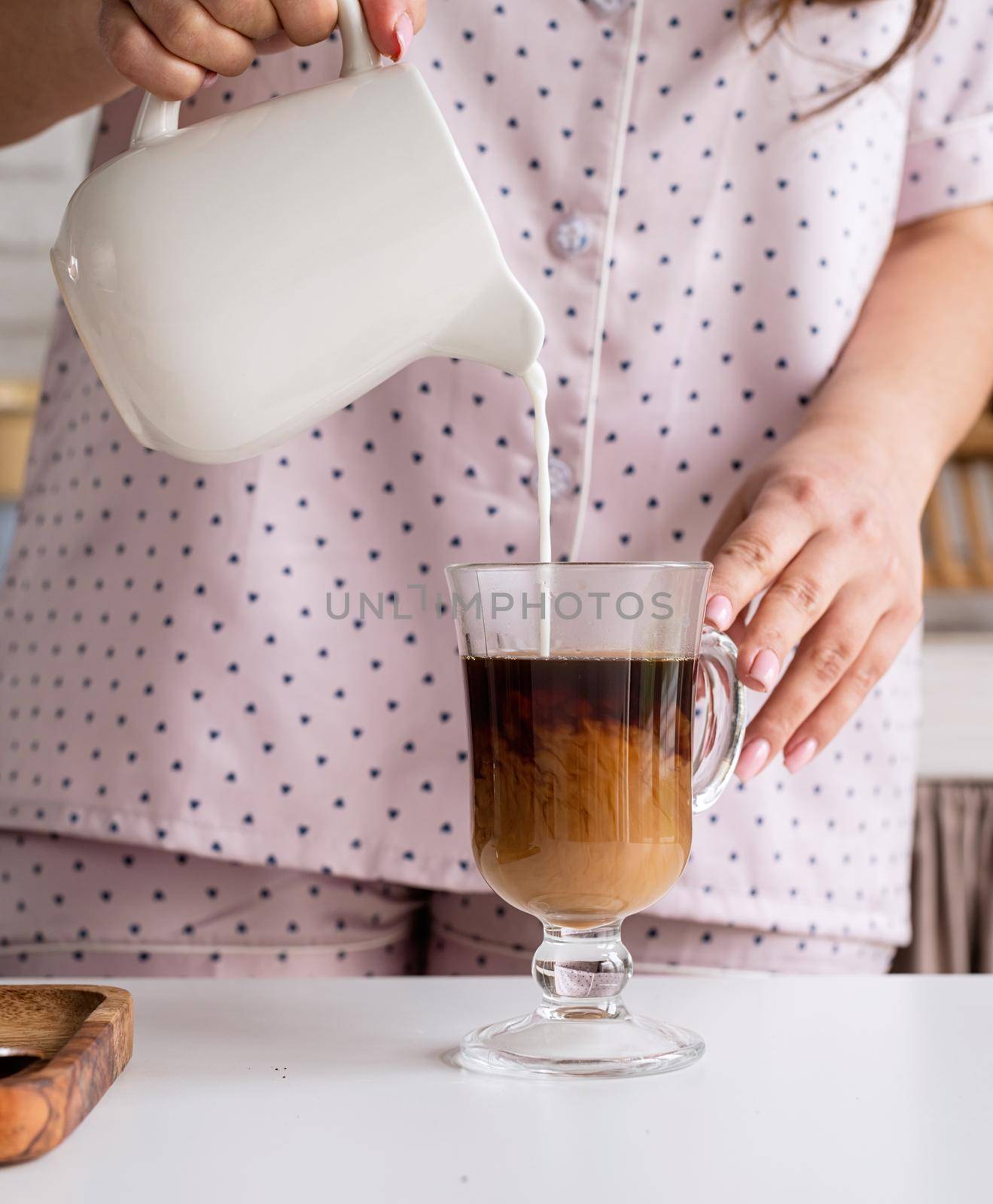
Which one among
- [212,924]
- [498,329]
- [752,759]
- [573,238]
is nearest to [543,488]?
[498,329]

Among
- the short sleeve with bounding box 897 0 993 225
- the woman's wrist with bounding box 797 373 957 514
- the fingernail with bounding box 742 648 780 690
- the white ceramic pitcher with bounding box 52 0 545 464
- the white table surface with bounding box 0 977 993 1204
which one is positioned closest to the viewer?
the white table surface with bounding box 0 977 993 1204

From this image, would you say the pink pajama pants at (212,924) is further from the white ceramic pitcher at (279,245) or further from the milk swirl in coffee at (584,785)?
the white ceramic pitcher at (279,245)

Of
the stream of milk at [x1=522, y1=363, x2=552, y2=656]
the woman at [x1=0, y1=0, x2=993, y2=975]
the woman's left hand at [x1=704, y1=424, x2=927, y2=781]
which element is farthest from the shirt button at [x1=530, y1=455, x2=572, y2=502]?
the stream of milk at [x1=522, y1=363, x2=552, y2=656]

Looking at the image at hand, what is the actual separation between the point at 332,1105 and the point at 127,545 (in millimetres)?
506

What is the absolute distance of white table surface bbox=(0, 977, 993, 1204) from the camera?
18.4 inches

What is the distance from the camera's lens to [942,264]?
3.29 ft

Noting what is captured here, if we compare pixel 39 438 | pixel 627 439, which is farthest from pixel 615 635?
pixel 39 438

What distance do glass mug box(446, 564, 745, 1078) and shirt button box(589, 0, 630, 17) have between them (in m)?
0.47

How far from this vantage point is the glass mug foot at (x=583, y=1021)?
0.62m

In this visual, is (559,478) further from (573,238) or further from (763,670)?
(763,670)

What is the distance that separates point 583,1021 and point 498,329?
335 millimetres

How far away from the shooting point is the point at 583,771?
634 millimetres

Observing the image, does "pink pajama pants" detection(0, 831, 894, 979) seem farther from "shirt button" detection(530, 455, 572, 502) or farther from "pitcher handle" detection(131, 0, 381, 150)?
"pitcher handle" detection(131, 0, 381, 150)

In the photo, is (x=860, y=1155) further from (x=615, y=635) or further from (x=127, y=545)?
(x=127, y=545)
